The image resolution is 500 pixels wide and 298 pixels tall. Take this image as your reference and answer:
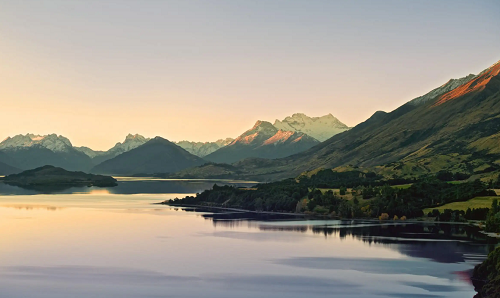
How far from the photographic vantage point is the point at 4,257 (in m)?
115

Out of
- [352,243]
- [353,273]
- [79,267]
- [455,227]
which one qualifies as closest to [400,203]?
[455,227]

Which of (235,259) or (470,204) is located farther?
(470,204)

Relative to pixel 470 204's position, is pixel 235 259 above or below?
below

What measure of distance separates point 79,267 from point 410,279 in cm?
5712

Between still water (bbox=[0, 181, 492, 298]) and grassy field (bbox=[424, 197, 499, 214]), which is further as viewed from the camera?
grassy field (bbox=[424, 197, 499, 214])

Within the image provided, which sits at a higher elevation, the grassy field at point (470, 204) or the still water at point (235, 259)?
the grassy field at point (470, 204)

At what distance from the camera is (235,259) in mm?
115438

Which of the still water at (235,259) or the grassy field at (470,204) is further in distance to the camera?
the grassy field at (470,204)

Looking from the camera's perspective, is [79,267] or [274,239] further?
[274,239]

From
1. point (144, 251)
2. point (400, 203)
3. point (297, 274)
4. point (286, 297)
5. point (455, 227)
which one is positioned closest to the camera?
point (286, 297)

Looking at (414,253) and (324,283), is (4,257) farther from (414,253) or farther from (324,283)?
(414,253)

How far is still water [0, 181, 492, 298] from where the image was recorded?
87.9 metres

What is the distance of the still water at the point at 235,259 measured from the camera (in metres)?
87.9

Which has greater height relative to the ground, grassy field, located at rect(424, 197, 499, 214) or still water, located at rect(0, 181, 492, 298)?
grassy field, located at rect(424, 197, 499, 214)
